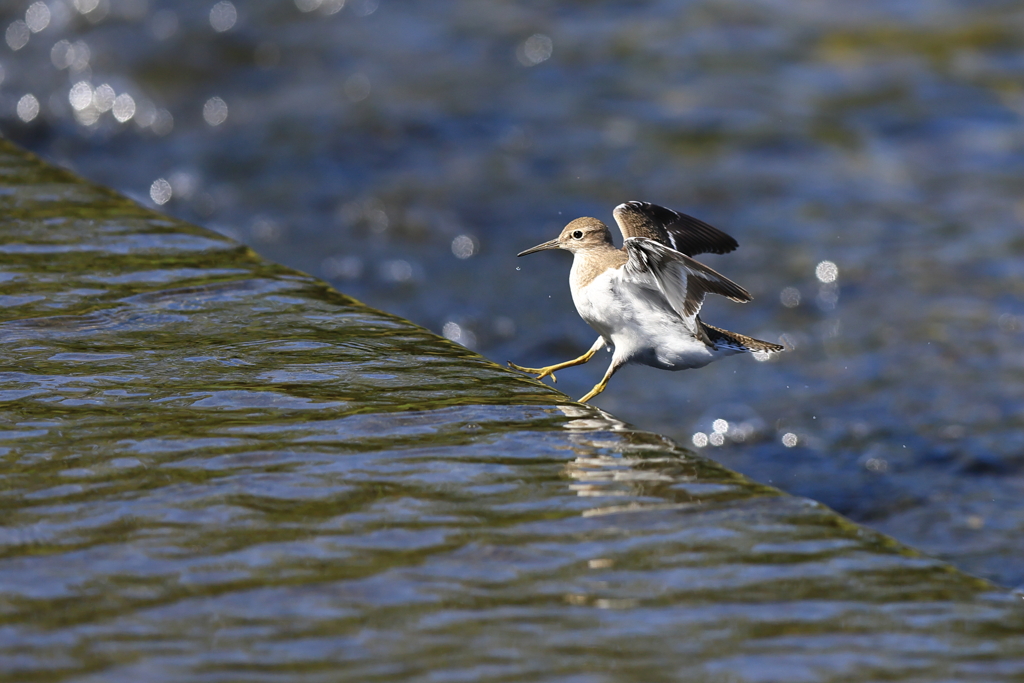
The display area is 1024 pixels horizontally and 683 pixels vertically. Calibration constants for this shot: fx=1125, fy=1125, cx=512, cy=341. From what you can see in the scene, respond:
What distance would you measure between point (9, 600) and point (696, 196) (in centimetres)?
998

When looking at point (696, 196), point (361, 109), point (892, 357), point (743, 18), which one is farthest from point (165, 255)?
point (743, 18)

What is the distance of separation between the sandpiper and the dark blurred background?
9.90ft

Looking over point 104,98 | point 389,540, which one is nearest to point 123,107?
point 104,98

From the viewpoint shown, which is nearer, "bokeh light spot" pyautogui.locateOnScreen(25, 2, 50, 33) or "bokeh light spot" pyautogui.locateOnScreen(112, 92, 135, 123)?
"bokeh light spot" pyautogui.locateOnScreen(112, 92, 135, 123)

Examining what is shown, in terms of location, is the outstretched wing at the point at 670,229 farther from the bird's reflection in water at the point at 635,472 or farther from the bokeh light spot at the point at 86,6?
the bokeh light spot at the point at 86,6

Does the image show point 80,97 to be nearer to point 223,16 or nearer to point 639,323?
point 223,16

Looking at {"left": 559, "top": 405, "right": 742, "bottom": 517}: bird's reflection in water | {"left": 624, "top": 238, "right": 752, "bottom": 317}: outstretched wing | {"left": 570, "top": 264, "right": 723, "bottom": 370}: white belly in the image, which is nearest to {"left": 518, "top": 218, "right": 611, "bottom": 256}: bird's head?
{"left": 570, "top": 264, "right": 723, "bottom": 370}: white belly

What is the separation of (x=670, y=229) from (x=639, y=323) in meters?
0.79

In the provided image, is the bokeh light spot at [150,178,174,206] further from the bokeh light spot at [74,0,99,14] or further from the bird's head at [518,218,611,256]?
the bird's head at [518,218,611,256]

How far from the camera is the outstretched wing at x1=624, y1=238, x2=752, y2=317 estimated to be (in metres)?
4.70

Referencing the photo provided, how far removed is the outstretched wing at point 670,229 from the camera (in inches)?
219

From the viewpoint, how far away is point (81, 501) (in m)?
3.18

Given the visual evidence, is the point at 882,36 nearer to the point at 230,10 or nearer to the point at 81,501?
the point at 230,10

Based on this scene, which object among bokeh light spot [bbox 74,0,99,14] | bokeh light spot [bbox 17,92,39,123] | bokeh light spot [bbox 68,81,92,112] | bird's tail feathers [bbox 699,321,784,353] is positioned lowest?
bird's tail feathers [bbox 699,321,784,353]
